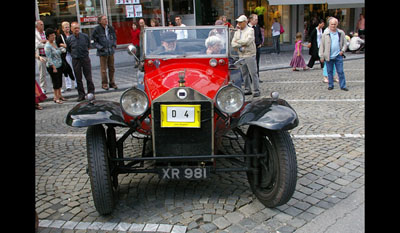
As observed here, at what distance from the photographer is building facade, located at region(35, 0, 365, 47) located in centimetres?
1332

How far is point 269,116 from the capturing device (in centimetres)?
321

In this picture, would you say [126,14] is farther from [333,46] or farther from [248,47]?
[333,46]

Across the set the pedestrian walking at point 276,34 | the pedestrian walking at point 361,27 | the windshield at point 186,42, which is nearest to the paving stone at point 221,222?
the windshield at point 186,42

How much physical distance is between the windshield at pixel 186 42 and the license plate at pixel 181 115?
4.44 ft

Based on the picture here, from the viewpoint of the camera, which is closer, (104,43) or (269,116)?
(269,116)

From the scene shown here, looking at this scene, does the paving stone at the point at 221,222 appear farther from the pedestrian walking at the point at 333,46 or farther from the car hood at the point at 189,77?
the pedestrian walking at the point at 333,46

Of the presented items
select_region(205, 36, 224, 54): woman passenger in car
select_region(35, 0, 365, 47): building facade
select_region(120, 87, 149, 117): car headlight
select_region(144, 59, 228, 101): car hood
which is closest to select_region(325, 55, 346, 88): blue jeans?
select_region(205, 36, 224, 54): woman passenger in car

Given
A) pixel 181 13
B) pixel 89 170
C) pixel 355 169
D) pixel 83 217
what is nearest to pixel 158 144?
pixel 89 170

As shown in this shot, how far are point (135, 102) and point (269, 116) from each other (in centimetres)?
118

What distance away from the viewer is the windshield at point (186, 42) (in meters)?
4.50

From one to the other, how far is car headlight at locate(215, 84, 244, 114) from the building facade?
11.0 meters

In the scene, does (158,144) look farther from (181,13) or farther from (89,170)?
(181,13)

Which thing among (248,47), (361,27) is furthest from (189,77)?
(361,27)
